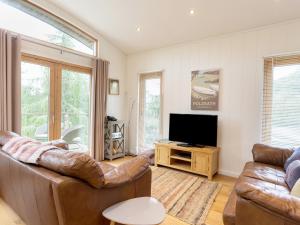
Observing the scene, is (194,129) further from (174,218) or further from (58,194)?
(58,194)

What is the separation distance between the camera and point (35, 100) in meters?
3.42

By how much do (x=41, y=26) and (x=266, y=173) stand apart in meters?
4.24

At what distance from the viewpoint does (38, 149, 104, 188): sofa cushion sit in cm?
133

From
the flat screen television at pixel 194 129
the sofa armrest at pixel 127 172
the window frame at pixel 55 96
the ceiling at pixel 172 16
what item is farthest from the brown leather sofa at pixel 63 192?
the ceiling at pixel 172 16

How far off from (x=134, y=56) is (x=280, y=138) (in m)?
3.59

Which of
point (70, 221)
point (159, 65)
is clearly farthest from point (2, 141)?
point (159, 65)

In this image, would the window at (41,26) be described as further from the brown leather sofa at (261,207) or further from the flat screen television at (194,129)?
the brown leather sofa at (261,207)

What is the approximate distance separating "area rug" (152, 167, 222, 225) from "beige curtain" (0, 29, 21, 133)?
2416 millimetres

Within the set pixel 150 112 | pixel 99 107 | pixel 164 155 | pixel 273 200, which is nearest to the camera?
pixel 273 200

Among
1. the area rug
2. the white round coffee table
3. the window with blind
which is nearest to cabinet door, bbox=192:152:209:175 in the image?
the area rug

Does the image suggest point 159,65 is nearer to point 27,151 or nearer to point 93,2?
point 93,2

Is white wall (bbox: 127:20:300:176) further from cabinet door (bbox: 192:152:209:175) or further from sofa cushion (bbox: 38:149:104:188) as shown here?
sofa cushion (bbox: 38:149:104:188)

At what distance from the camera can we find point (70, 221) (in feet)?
4.30

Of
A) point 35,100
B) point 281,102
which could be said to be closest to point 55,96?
point 35,100
